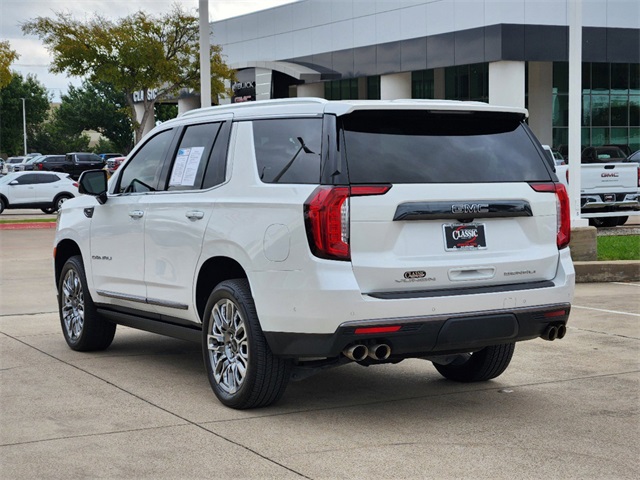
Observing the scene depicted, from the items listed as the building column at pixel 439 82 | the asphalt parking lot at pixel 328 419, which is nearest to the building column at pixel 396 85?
the building column at pixel 439 82

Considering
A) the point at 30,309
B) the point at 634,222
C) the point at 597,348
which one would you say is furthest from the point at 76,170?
the point at 597,348

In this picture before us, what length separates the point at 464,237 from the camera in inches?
249

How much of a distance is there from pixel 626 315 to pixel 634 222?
53.7ft

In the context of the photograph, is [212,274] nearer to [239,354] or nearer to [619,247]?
[239,354]

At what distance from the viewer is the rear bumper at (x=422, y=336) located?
19.7 ft

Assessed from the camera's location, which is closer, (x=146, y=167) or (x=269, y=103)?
(x=269, y=103)

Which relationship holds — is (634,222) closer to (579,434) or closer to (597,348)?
(597,348)

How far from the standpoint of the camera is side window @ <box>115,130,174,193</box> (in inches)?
311

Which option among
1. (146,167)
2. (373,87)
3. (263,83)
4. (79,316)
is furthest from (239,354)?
(263,83)

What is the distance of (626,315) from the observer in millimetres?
10844

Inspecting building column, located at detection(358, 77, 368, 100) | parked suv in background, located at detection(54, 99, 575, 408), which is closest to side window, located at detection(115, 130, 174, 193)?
parked suv in background, located at detection(54, 99, 575, 408)

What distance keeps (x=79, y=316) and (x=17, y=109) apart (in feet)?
346

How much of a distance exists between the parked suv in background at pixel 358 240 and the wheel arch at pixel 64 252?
2079 mm

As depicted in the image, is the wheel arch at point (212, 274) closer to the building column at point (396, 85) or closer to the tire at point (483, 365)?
the tire at point (483, 365)
